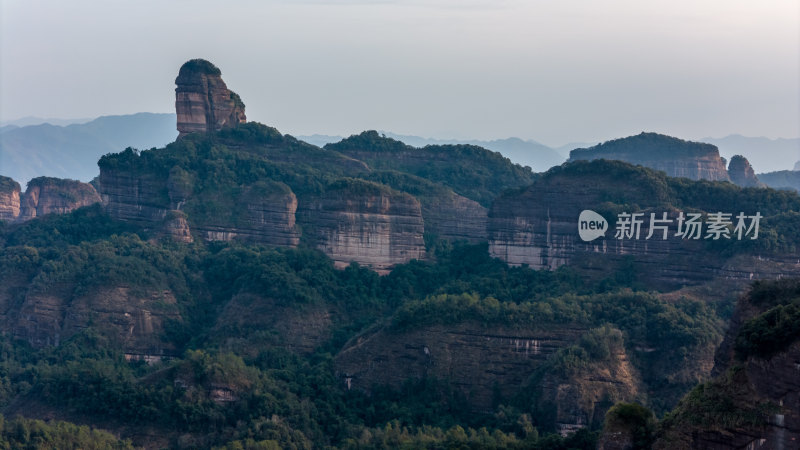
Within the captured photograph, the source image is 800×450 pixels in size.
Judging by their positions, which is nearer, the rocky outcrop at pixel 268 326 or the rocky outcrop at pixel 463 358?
the rocky outcrop at pixel 463 358

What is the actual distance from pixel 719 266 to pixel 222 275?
27179 mm

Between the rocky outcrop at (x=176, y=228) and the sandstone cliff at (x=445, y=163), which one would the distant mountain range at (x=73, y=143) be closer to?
the sandstone cliff at (x=445, y=163)

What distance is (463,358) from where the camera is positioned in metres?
48.3

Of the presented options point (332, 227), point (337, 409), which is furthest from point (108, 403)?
point (332, 227)

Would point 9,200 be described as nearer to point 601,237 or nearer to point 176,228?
point 176,228

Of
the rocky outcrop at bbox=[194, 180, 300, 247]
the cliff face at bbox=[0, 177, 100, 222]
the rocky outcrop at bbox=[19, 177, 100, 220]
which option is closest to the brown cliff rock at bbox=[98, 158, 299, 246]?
the rocky outcrop at bbox=[194, 180, 300, 247]

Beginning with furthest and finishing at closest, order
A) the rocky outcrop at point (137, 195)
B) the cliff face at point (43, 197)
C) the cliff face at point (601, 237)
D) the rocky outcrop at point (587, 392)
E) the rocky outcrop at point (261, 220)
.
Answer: the cliff face at point (43, 197), the rocky outcrop at point (137, 195), the rocky outcrop at point (261, 220), the cliff face at point (601, 237), the rocky outcrop at point (587, 392)

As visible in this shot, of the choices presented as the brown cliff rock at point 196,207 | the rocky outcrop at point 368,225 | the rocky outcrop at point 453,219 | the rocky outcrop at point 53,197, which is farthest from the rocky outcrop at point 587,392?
the rocky outcrop at point 53,197

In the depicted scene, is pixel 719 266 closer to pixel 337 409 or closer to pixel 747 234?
pixel 747 234

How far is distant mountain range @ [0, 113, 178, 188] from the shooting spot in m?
172

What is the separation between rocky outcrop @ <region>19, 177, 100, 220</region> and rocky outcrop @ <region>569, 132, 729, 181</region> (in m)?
42.5

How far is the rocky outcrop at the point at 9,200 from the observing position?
9075 cm

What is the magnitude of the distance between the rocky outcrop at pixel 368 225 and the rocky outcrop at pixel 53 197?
34792 millimetres

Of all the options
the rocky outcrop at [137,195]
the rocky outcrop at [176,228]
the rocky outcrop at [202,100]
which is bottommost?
the rocky outcrop at [176,228]
